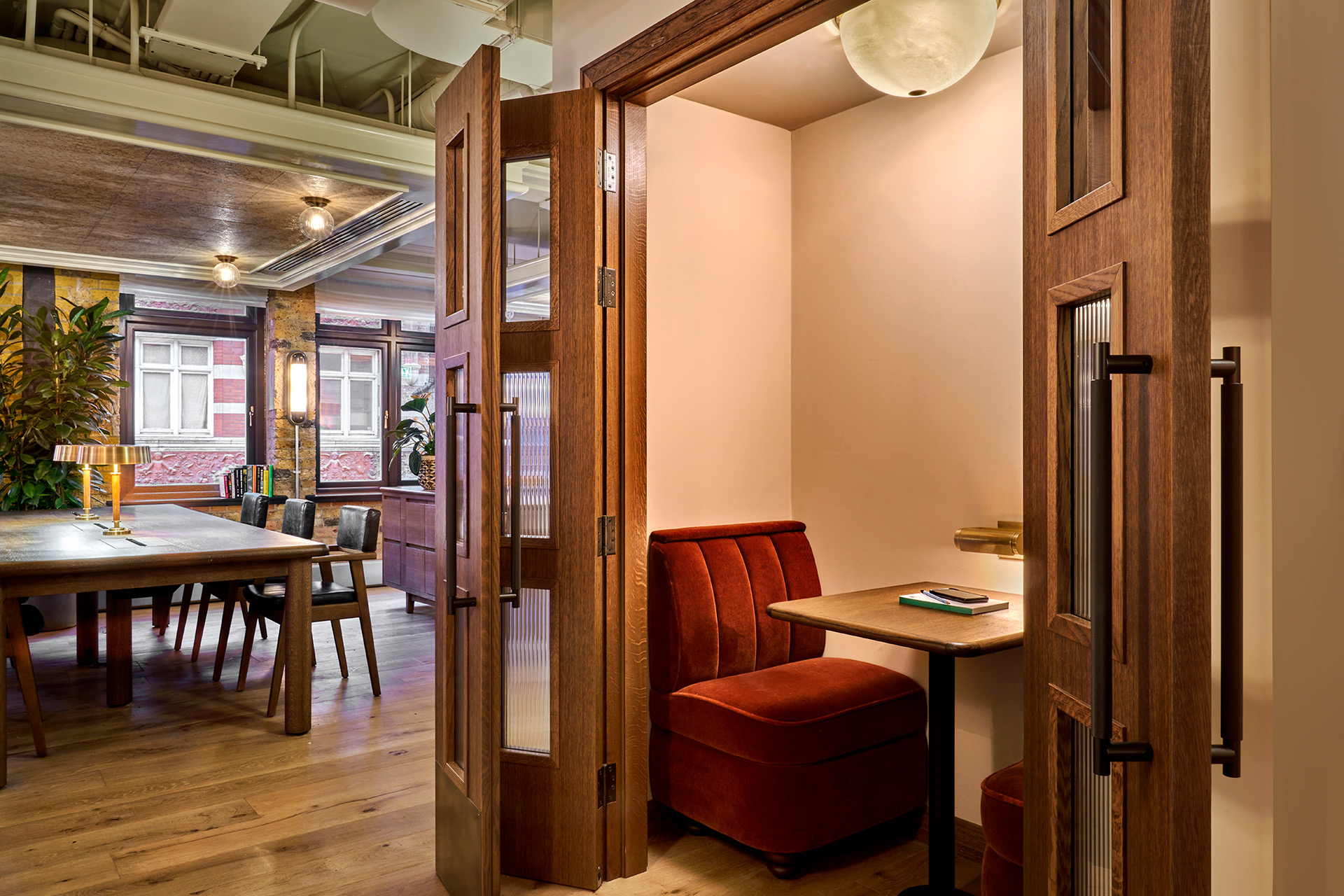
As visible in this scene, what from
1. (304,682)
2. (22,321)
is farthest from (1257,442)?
(22,321)

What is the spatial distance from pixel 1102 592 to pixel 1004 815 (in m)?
1.33

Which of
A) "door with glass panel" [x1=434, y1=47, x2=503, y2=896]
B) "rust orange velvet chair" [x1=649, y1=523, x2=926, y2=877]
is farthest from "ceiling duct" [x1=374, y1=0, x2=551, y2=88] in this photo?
"rust orange velvet chair" [x1=649, y1=523, x2=926, y2=877]

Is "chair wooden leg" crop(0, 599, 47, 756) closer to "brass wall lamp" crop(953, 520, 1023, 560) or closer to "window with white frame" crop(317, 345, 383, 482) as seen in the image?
"brass wall lamp" crop(953, 520, 1023, 560)

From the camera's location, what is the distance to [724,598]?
3.02 m

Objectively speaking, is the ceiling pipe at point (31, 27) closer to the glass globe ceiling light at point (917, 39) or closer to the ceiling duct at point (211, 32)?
the ceiling duct at point (211, 32)

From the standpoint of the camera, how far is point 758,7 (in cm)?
208

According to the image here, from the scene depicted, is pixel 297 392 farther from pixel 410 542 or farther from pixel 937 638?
pixel 937 638

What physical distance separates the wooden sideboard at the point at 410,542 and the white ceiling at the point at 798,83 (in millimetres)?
4004

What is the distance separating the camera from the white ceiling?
2768 millimetres

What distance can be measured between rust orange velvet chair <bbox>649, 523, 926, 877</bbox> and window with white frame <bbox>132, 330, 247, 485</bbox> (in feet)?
21.8

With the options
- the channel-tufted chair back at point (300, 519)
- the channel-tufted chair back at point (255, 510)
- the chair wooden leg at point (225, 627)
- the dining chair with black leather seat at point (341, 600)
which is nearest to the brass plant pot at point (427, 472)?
the channel-tufted chair back at point (255, 510)

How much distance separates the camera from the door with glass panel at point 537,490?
7.75ft

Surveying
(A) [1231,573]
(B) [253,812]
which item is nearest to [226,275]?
(B) [253,812]

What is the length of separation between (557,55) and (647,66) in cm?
57
